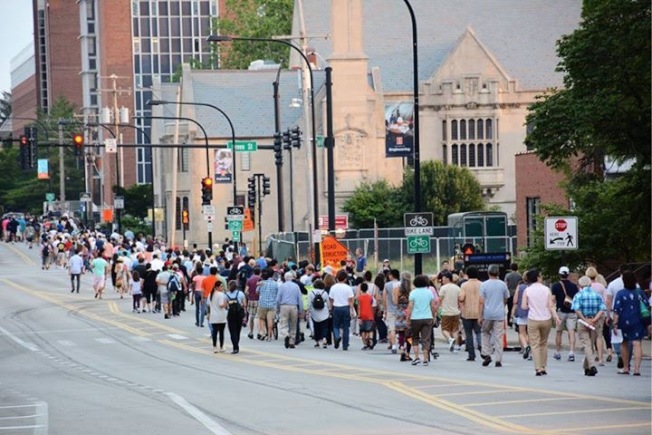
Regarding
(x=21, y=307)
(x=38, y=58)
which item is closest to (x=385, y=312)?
(x=21, y=307)

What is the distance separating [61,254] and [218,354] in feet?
138

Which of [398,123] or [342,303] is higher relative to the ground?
[398,123]

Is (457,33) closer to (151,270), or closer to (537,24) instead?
(537,24)

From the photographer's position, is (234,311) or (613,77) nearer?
(613,77)

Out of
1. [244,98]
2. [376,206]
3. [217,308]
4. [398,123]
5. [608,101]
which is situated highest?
[244,98]

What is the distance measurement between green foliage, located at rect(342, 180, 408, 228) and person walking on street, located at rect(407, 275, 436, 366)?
58959mm

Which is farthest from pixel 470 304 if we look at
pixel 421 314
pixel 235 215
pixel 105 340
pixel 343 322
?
pixel 235 215

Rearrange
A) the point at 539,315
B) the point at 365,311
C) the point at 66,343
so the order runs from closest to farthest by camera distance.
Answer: the point at 539,315, the point at 365,311, the point at 66,343

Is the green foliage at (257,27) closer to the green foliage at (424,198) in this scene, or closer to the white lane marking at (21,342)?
the green foliage at (424,198)

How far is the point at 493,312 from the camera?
2666 centimetres

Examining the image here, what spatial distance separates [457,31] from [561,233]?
71.9m

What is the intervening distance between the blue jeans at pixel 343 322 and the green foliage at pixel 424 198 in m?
53.6

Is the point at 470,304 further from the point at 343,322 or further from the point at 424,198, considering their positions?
the point at 424,198

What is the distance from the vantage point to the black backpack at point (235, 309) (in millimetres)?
31078
